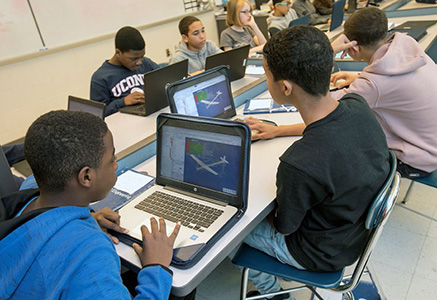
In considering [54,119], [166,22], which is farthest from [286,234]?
[166,22]

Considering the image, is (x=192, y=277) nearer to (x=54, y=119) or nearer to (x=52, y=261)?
(x=52, y=261)

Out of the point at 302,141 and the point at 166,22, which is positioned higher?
the point at 302,141

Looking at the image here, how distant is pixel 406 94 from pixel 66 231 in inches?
57.7

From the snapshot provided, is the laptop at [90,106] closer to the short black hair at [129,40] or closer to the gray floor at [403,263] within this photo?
the short black hair at [129,40]

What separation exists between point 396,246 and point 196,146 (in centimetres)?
131

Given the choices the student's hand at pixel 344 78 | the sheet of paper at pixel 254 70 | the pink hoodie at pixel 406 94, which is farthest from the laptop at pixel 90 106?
the student's hand at pixel 344 78

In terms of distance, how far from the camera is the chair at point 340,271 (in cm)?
97

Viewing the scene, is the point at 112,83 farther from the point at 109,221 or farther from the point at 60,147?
the point at 60,147

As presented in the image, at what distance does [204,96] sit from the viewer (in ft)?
5.13

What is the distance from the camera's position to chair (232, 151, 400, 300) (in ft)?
3.19

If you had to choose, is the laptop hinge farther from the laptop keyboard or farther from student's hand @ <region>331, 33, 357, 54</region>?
student's hand @ <region>331, 33, 357, 54</region>

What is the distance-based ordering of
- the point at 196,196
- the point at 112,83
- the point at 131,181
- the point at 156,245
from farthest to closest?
the point at 112,83 < the point at 131,181 < the point at 196,196 < the point at 156,245

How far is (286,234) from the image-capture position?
3.56 feet

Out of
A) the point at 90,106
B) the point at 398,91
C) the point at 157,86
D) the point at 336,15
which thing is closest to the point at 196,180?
the point at 90,106
